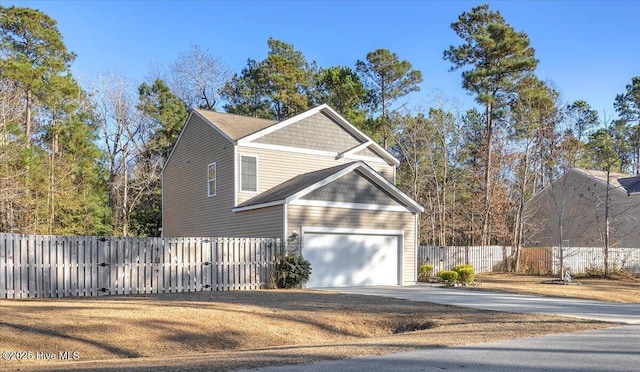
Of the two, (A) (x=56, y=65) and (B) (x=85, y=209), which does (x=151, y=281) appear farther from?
(A) (x=56, y=65)

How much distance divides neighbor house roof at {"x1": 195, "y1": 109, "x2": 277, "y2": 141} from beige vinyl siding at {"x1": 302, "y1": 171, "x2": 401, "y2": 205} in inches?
180

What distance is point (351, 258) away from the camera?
2094cm

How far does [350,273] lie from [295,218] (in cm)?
318

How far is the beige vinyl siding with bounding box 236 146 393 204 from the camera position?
22688mm

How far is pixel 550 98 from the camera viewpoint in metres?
36.3

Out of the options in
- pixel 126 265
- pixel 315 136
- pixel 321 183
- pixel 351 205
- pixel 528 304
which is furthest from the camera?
pixel 315 136

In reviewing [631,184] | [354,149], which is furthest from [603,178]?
[354,149]

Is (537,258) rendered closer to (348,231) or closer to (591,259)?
(591,259)

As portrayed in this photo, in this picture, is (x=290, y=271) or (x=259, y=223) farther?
(x=259, y=223)

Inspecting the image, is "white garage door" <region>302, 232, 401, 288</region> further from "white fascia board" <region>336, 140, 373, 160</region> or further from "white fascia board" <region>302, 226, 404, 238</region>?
"white fascia board" <region>336, 140, 373, 160</region>

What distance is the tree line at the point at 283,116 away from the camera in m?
28.5

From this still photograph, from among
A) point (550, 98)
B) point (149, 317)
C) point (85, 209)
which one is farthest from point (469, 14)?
point (149, 317)

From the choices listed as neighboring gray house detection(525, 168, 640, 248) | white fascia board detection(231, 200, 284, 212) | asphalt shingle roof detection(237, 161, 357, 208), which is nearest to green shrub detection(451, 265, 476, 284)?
asphalt shingle roof detection(237, 161, 357, 208)

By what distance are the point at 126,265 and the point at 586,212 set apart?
31779 millimetres
